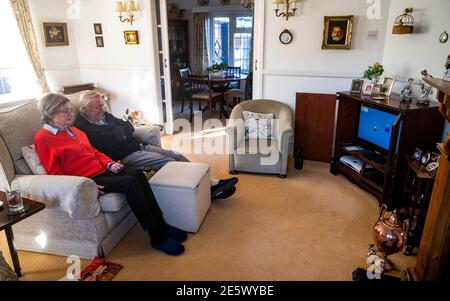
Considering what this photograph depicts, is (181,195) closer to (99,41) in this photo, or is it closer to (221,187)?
(221,187)

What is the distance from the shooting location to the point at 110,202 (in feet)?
7.27

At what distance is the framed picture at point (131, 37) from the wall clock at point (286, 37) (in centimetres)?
209

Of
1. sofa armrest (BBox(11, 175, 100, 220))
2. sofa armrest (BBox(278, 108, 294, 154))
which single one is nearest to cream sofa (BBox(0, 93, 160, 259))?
sofa armrest (BBox(11, 175, 100, 220))

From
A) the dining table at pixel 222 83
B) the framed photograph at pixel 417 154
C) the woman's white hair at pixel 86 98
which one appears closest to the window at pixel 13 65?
the woman's white hair at pixel 86 98

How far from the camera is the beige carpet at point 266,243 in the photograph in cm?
210

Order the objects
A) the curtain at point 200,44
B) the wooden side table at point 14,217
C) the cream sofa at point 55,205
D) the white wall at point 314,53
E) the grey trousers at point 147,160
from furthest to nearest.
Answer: the curtain at point 200,44 < the white wall at point 314,53 < the grey trousers at point 147,160 < the cream sofa at point 55,205 < the wooden side table at point 14,217

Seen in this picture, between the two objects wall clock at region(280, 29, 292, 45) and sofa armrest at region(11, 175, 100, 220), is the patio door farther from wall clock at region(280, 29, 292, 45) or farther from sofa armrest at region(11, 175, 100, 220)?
sofa armrest at region(11, 175, 100, 220)

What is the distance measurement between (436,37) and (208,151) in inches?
108

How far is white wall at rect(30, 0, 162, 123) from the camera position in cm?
459

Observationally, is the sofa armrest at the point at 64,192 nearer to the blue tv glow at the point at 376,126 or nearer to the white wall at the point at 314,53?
the blue tv glow at the point at 376,126

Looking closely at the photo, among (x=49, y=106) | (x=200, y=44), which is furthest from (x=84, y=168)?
(x=200, y=44)

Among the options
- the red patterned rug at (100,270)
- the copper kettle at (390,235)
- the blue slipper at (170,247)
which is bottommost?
the red patterned rug at (100,270)

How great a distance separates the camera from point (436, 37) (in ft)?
8.73

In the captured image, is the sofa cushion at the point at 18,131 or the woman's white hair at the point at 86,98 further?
the woman's white hair at the point at 86,98
